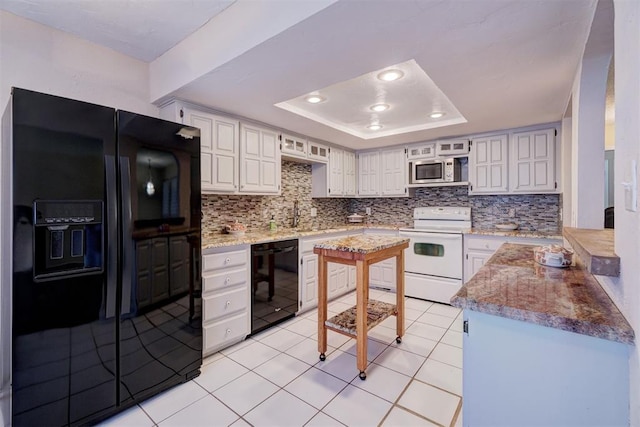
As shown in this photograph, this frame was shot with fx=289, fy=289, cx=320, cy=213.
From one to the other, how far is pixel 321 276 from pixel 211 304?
0.94 meters

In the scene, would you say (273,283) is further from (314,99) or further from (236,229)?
(314,99)

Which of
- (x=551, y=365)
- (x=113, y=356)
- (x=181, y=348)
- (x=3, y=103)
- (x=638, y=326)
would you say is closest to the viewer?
(x=638, y=326)

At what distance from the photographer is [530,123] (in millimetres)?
3289

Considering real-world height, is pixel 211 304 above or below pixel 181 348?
above

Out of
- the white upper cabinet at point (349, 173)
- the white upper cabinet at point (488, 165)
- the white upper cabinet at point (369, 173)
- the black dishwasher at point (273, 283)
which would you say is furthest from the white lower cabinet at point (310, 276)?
the white upper cabinet at point (488, 165)

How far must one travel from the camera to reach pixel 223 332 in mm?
2484

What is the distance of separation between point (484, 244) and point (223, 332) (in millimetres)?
3044

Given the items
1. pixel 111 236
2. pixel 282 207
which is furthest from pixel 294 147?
pixel 111 236

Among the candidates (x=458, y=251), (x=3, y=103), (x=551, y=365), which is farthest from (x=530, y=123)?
(x=3, y=103)

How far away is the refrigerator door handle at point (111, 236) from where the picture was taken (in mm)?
1679

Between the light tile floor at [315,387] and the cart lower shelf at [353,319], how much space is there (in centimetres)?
29

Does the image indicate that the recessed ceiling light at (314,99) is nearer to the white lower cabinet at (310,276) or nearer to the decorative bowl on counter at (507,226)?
the white lower cabinet at (310,276)

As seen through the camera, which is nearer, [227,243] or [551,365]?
[551,365]

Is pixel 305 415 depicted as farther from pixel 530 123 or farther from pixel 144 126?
pixel 530 123
